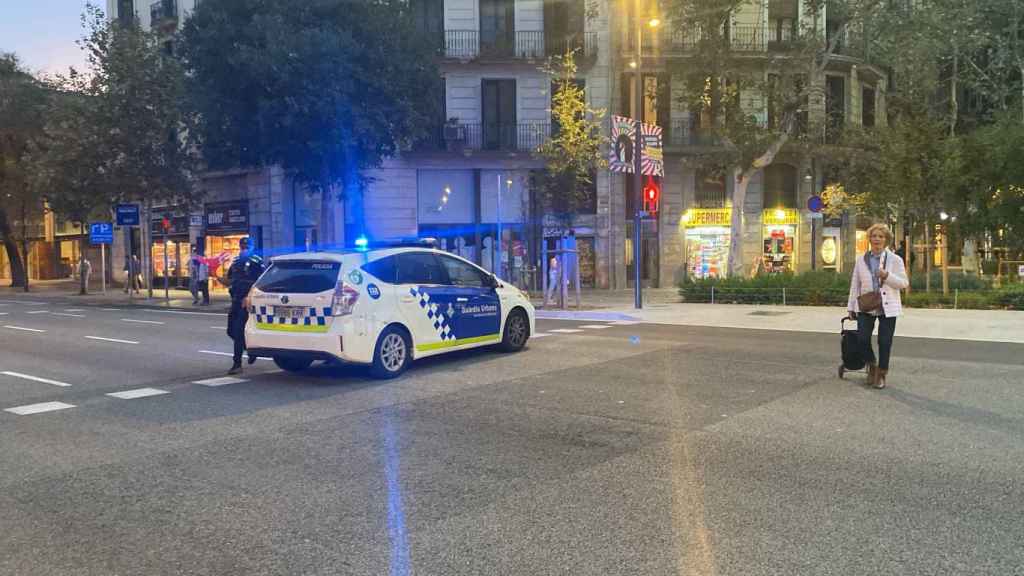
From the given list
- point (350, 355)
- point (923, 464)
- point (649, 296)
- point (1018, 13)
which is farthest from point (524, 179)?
point (923, 464)

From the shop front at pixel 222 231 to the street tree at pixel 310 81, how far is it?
10074 mm

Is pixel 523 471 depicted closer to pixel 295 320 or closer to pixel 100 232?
pixel 295 320

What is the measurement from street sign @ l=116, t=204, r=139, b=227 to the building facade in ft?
3.76

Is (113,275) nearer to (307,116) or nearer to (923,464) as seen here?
(307,116)

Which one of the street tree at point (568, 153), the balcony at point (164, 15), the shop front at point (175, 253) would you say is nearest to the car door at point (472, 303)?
the street tree at point (568, 153)

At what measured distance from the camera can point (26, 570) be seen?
4027mm

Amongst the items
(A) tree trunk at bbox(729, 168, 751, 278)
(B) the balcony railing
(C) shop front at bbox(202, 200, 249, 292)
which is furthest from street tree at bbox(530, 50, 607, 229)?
(C) shop front at bbox(202, 200, 249, 292)

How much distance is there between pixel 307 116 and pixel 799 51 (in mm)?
15291

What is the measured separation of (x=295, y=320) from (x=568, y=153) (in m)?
16.4

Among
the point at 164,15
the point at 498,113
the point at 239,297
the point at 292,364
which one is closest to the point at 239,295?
the point at 239,297

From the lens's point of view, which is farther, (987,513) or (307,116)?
(307,116)

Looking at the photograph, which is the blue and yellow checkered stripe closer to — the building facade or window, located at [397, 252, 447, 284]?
window, located at [397, 252, 447, 284]

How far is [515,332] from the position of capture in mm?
11805

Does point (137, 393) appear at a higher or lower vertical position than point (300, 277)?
lower
